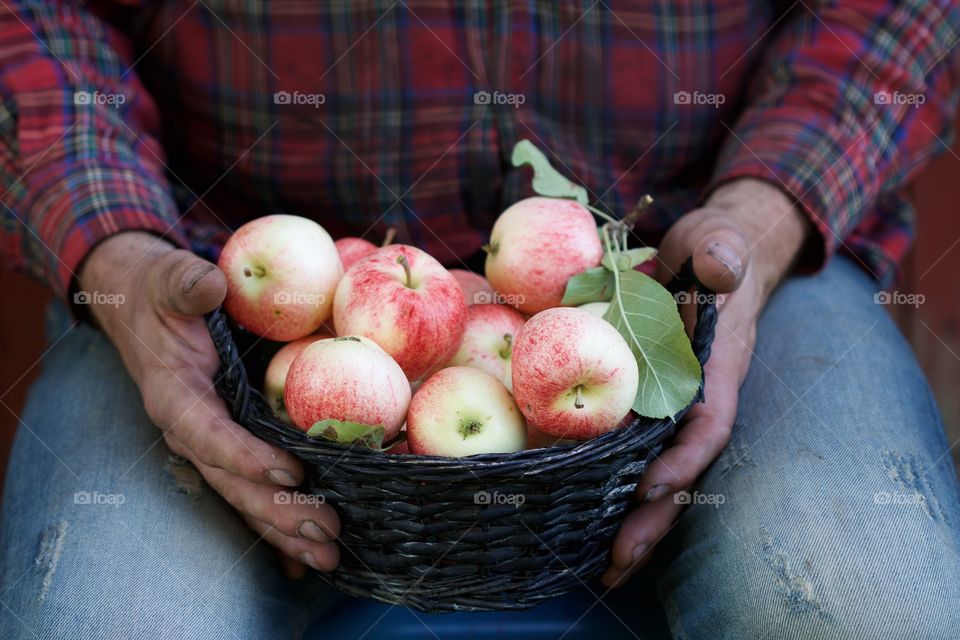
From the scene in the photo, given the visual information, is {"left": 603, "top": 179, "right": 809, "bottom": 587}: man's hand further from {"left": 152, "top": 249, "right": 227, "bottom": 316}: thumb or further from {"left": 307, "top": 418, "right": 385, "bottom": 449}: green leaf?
{"left": 152, "top": 249, "right": 227, "bottom": 316}: thumb

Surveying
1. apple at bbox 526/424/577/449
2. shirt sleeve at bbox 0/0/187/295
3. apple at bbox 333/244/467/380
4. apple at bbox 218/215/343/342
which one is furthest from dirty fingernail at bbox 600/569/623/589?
shirt sleeve at bbox 0/0/187/295

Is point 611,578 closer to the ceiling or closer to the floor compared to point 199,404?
closer to the floor

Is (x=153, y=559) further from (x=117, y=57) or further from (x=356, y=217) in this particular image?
(x=117, y=57)

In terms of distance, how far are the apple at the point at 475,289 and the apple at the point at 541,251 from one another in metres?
0.03

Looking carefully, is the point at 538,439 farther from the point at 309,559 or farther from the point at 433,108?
the point at 433,108

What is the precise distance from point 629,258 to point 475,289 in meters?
0.17

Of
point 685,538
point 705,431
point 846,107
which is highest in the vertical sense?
point 846,107

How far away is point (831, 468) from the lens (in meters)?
0.87

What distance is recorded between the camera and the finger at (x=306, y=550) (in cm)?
78

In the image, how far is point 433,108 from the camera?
110 centimetres

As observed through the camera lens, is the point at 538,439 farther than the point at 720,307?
No

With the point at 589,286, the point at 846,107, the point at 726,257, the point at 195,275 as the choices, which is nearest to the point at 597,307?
the point at 589,286

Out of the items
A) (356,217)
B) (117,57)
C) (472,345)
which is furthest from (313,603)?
(117,57)

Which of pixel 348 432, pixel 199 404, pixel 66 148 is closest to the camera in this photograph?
pixel 348 432
